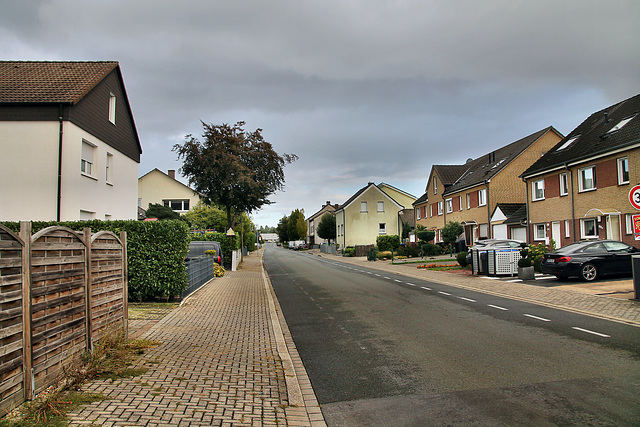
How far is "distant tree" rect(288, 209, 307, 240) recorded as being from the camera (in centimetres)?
10669

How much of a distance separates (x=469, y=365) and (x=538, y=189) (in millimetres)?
25736

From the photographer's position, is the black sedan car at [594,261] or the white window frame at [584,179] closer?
the black sedan car at [594,261]

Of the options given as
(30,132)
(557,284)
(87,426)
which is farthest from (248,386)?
(30,132)

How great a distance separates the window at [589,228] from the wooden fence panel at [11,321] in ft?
82.6

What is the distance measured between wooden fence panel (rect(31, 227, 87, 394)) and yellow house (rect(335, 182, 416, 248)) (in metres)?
53.1

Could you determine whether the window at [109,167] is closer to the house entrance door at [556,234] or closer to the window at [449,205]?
the house entrance door at [556,234]

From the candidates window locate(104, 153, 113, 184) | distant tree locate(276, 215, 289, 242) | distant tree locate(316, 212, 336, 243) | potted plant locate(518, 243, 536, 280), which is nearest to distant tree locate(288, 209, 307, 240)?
distant tree locate(276, 215, 289, 242)

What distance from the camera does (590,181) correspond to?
23.6 m

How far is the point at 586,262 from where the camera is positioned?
15.6 m

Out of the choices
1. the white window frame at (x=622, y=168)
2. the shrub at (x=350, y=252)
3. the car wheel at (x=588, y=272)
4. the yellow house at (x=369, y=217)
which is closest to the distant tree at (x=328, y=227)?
the yellow house at (x=369, y=217)

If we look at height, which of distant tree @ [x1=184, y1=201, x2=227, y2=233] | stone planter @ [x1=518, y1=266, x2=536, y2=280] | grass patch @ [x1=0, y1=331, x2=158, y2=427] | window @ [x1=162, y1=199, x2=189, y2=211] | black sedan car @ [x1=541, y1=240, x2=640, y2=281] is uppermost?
window @ [x1=162, y1=199, x2=189, y2=211]

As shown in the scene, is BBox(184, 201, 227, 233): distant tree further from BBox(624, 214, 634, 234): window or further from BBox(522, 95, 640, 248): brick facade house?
BBox(624, 214, 634, 234): window

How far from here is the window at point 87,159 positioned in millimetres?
18366

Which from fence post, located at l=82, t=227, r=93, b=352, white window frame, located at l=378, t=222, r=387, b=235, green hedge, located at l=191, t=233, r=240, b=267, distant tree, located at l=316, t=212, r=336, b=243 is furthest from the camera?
distant tree, located at l=316, t=212, r=336, b=243
